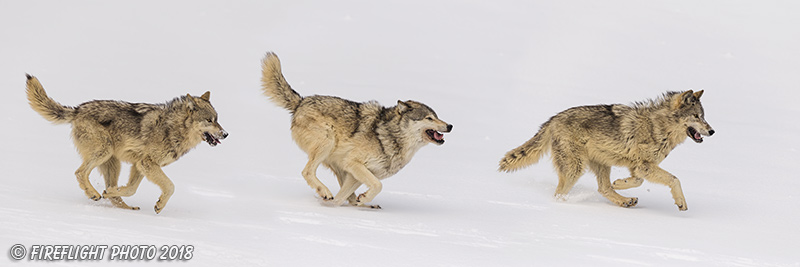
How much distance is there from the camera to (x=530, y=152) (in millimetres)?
12219

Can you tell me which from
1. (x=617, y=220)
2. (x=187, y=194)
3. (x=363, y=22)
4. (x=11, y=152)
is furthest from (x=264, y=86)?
(x=363, y=22)

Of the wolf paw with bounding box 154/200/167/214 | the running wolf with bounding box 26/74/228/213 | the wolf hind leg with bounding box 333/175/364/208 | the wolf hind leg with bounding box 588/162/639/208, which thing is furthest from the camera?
the wolf hind leg with bounding box 588/162/639/208

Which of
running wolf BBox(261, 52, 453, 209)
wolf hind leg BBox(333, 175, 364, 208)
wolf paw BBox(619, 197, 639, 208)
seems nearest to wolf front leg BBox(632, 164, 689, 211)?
wolf paw BBox(619, 197, 639, 208)

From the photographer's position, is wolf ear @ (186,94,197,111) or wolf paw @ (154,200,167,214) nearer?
wolf paw @ (154,200,167,214)

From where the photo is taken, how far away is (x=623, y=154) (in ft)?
38.4

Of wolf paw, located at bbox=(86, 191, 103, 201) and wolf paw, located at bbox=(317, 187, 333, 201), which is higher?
wolf paw, located at bbox=(317, 187, 333, 201)

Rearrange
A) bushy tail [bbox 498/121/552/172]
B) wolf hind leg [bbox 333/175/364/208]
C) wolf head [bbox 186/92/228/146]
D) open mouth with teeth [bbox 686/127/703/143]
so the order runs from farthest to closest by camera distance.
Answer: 1. bushy tail [bbox 498/121/552/172]
2. open mouth with teeth [bbox 686/127/703/143]
3. wolf hind leg [bbox 333/175/364/208]
4. wolf head [bbox 186/92/228/146]

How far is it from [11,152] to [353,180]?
4212mm

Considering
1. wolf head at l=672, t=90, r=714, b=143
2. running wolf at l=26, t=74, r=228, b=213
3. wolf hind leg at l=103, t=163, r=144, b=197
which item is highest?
wolf head at l=672, t=90, r=714, b=143

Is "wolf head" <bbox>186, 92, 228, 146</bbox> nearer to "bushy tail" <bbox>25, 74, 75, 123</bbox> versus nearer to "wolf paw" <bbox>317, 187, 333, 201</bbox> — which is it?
"bushy tail" <bbox>25, 74, 75, 123</bbox>

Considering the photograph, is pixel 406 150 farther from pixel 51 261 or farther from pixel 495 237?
pixel 51 261

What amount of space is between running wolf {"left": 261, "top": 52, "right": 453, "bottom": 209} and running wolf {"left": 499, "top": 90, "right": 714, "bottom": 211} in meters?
1.73

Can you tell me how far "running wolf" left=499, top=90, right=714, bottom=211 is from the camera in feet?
38.2

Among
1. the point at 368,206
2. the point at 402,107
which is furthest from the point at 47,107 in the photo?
the point at 402,107
